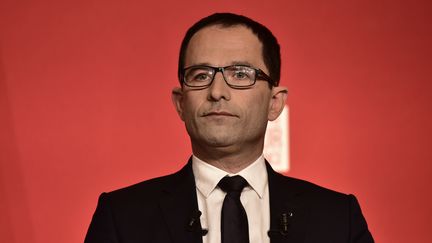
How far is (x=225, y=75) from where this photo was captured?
1.77 m

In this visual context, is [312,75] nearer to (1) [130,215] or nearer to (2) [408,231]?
(2) [408,231]

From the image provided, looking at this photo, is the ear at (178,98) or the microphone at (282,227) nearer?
the microphone at (282,227)

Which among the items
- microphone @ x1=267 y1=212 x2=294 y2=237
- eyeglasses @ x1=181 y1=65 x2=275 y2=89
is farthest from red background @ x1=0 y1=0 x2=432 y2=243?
microphone @ x1=267 y1=212 x2=294 y2=237

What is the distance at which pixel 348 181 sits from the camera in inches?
114

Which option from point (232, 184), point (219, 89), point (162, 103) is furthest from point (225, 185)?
point (162, 103)

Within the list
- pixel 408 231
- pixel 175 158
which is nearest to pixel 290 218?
pixel 175 158

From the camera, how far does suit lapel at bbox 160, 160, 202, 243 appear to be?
172 centimetres

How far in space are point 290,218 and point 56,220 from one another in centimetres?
112

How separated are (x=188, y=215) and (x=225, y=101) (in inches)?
12.1

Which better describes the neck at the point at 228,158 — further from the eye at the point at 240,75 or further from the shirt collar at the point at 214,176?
the eye at the point at 240,75

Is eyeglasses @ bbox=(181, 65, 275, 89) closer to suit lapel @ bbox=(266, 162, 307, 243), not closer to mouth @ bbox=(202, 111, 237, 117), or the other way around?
mouth @ bbox=(202, 111, 237, 117)

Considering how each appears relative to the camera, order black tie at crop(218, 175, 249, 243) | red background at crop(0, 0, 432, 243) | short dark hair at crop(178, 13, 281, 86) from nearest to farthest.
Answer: black tie at crop(218, 175, 249, 243), short dark hair at crop(178, 13, 281, 86), red background at crop(0, 0, 432, 243)

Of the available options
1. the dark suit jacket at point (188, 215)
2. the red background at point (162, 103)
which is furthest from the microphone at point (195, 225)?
the red background at point (162, 103)

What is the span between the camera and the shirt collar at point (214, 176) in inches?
71.2
